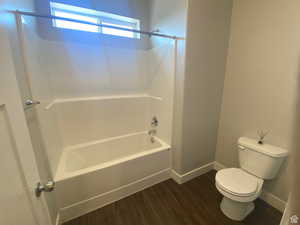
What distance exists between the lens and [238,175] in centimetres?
143

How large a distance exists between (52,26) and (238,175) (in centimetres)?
271

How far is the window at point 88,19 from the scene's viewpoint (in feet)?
5.83

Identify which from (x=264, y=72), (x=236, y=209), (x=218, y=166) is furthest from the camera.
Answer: (x=218, y=166)

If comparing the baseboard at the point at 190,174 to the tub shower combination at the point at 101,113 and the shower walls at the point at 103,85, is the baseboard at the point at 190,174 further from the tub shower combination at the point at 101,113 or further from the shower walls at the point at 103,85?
the shower walls at the point at 103,85

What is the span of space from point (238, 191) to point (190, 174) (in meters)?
0.73

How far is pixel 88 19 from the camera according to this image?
199 cm

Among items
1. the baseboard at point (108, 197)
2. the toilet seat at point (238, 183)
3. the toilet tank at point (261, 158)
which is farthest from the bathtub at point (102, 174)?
the toilet tank at point (261, 158)

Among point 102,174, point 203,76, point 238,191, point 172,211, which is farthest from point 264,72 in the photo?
point 102,174

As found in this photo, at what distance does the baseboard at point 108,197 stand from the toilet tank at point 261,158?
0.96 meters

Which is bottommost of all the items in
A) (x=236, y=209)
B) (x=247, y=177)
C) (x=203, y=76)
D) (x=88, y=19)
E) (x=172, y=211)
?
(x=172, y=211)

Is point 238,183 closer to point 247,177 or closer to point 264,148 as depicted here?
point 247,177

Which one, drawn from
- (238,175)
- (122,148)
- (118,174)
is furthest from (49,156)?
(238,175)

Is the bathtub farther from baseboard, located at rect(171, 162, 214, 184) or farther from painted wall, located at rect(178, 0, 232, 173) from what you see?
painted wall, located at rect(178, 0, 232, 173)

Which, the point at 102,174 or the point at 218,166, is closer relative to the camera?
the point at 102,174
